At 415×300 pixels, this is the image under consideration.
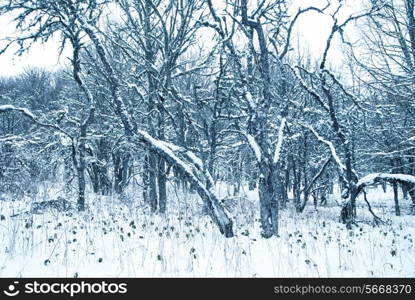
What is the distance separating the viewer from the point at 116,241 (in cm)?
566

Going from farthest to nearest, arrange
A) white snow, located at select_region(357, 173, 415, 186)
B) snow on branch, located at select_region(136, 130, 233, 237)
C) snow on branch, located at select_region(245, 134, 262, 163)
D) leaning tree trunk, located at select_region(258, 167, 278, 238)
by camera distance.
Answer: white snow, located at select_region(357, 173, 415, 186), snow on branch, located at select_region(245, 134, 262, 163), leaning tree trunk, located at select_region(258, 167, 278, 238), snow on branch, located at select_region(136, 130, 233, 237)

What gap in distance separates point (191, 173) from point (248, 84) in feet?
9.85

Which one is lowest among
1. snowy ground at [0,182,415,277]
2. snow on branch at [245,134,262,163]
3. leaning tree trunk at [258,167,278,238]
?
snowy ground at [0,182,415,277]

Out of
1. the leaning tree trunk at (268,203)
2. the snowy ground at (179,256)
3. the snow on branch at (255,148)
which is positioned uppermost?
the snow on branch at (255,148)

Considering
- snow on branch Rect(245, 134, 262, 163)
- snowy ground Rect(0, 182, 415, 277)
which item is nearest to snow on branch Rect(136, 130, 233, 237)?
snowy ground Rect(0, 182, 415, 277)

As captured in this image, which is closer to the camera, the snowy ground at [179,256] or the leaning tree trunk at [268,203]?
the snowy ground at [179,256]

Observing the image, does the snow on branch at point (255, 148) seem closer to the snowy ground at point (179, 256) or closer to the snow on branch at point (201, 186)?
the snow on branch at point (201, 186)

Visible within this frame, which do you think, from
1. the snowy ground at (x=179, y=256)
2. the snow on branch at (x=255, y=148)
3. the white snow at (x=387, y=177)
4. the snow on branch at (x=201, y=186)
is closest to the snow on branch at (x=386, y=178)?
the white snow at (x=387, y=177)

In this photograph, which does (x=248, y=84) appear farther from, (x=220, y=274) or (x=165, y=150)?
(x=220, y=274)

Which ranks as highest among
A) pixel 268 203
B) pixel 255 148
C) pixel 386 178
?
pixel 255 148

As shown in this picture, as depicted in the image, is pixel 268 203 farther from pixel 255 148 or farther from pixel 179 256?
pixel 179 256

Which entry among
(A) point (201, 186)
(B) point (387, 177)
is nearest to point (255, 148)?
(A) point (201, 186)

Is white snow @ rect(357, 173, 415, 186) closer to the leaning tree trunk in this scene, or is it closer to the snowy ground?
the snowy ground

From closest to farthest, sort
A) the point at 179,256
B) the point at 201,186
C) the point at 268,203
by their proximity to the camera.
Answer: the point at 179,256, the point at 201,186, the point at 268,203
